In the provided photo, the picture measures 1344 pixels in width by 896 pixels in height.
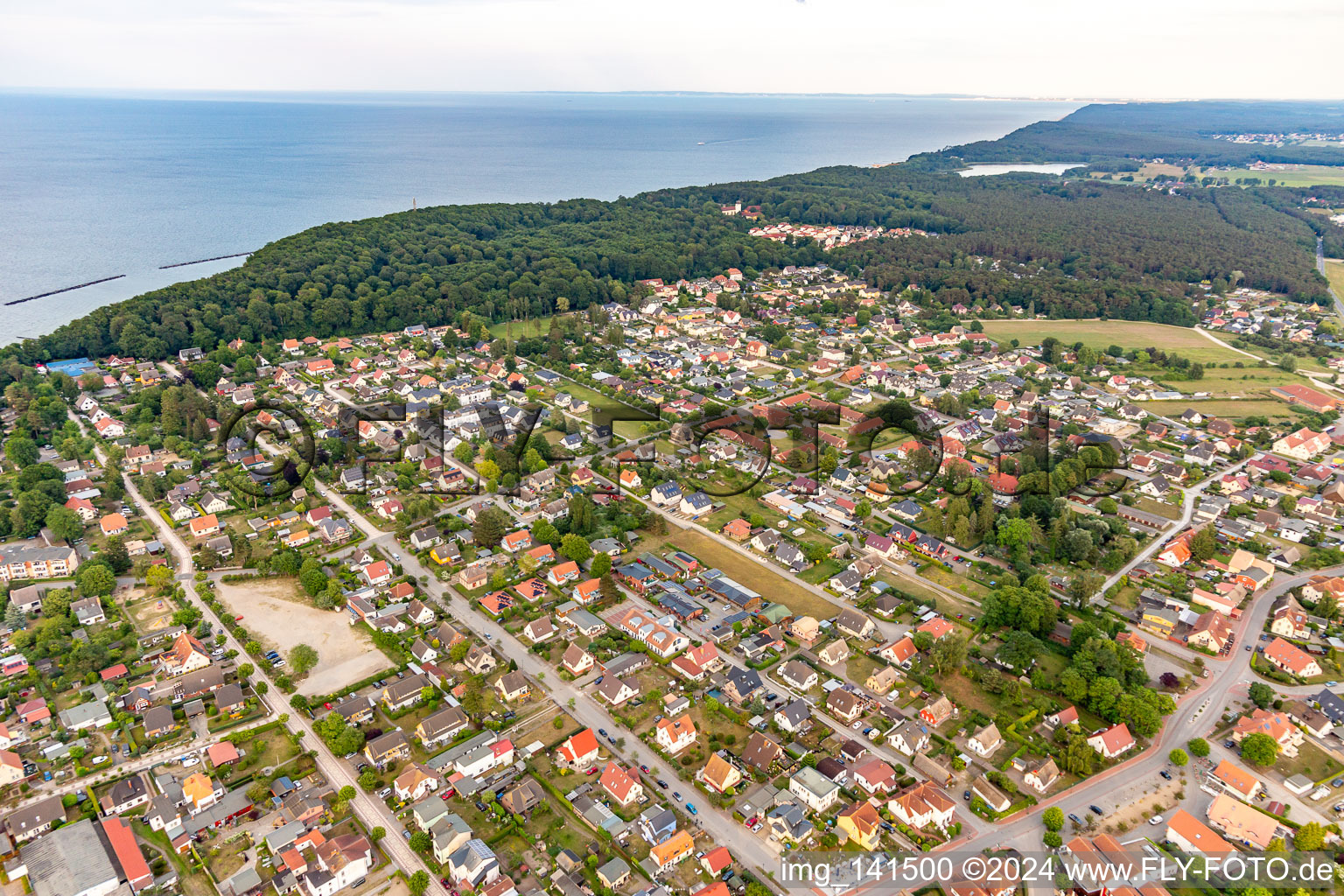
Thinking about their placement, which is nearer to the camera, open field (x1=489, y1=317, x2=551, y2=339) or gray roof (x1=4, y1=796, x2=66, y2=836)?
gray roof (x1=4, y1=796, x2=66, y2=836)

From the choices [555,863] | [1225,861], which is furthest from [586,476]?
[1225,861]

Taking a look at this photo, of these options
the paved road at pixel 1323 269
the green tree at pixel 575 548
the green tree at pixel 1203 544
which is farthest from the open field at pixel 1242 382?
the green tree at pixel 575 548

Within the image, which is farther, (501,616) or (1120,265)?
(1120,265)

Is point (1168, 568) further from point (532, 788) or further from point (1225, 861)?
point (532, 788)

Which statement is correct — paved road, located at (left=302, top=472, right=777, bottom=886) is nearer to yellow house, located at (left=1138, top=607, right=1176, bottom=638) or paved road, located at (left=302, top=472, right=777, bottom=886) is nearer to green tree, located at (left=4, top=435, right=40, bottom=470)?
green tree, located at (left=4, top=435, right=40, bottom=470)

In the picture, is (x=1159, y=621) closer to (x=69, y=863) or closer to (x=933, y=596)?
(x=933, y=596)

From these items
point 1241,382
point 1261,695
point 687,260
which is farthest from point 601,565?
point 687,260

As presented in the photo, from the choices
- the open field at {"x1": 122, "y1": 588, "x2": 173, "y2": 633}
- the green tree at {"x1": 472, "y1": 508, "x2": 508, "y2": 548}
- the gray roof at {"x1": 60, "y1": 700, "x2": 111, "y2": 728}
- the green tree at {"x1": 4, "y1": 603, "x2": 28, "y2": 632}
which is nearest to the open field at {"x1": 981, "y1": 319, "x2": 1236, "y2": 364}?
the green tree at {"x1": 472, "y1": 508, "x2": 508, "y2": 548}
